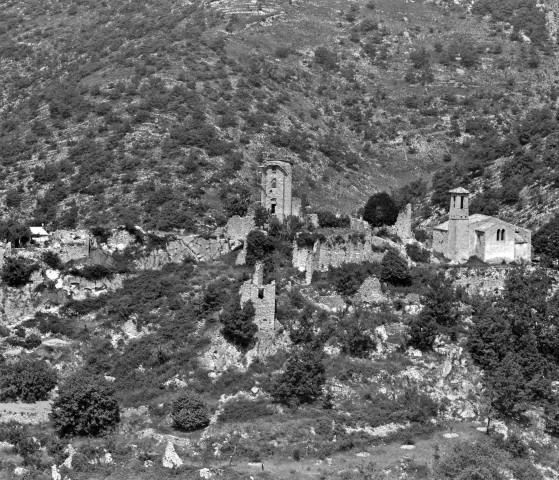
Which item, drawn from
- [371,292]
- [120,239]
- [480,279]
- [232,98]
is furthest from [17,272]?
[232,98]

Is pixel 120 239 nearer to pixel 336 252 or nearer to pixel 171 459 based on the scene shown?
pixel 336 252

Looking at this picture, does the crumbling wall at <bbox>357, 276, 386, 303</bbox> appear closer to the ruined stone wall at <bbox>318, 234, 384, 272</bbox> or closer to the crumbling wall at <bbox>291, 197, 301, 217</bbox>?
the ruined stone wall at <bbox>318, 234, 384, 272</bbox>

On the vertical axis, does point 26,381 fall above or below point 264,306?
below

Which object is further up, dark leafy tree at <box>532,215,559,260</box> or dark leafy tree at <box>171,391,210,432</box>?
dark leafy tree at <box>532,215,559,260</box>

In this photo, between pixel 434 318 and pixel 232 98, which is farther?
pixel 232 98

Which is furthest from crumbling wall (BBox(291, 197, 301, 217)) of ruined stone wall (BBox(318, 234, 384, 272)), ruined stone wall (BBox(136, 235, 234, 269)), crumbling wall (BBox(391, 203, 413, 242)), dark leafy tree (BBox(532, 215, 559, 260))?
dark leafy tree (BBox(532, 215, 559, 260))

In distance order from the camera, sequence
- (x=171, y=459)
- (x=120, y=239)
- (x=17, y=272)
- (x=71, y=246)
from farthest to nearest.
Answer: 1. (x=120, y=239)
2. (x=71, y=246)
3. (x=17, y=272)
4. (x=171, y=459)

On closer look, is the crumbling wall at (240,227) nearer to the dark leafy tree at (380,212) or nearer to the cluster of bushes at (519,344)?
the dark leafy tree at (380,212)
